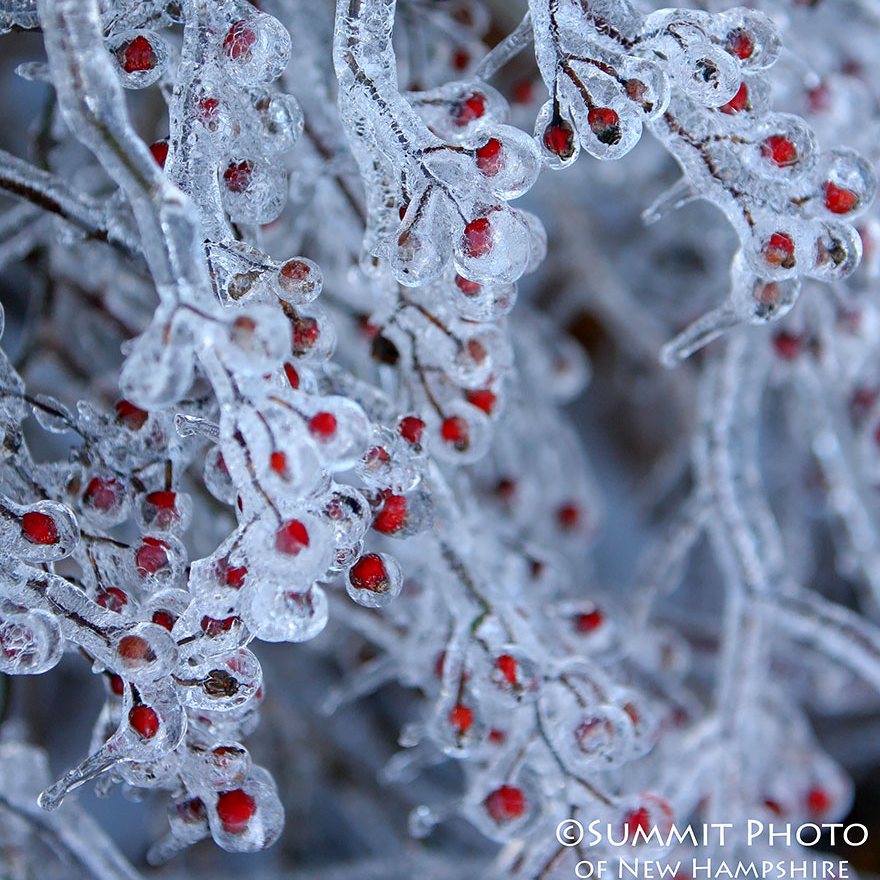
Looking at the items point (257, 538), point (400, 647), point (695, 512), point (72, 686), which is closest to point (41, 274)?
point (400, 647)

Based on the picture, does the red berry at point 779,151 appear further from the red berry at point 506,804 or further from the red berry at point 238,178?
the red berry at point 506,804

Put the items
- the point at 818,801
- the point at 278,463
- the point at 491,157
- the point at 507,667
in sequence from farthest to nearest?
the point at 818,801 < the point at 507,667 < the point at 491,157 < the point at 278,463

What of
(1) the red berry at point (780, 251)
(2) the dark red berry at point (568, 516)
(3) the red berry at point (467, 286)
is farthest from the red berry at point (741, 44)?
(2) the dark red berry at point (568, 516)

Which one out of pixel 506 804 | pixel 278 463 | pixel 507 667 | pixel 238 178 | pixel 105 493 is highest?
pixel 238 178

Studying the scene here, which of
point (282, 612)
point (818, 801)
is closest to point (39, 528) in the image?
point (282, 612)

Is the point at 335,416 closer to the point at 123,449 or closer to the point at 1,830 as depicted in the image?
the point at 123,449

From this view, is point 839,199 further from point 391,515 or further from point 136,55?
point 136,55

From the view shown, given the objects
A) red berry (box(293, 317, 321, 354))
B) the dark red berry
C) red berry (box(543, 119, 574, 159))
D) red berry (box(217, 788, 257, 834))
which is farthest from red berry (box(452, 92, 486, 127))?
the dark red berry

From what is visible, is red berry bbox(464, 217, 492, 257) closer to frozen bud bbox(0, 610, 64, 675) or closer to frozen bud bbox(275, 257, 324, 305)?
frozen bud bbox(275, 257, 324, 305)
